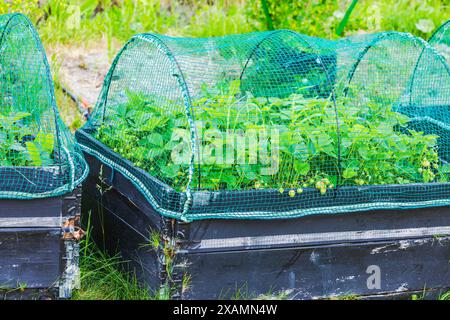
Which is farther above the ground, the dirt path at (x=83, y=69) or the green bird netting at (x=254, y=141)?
the green bird netting at (x=254, y=141)

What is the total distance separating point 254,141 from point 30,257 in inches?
41.9

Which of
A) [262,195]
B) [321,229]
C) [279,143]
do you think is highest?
[279,143]

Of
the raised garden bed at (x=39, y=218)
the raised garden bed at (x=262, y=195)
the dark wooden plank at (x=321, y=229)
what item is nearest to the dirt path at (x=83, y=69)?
the raised garden bed at (x=262, y=195)

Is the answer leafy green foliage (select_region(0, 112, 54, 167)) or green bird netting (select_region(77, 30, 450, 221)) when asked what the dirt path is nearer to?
green bird netting (select_region(77, 30, 450, 221))

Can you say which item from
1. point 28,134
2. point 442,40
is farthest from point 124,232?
point 442,40

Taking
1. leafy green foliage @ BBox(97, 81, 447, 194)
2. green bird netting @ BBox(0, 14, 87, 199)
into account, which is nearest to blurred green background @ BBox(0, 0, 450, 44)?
green bird netting @ BBox(0, 14, 87, 199)

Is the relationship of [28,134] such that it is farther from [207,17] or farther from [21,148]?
[207,17]

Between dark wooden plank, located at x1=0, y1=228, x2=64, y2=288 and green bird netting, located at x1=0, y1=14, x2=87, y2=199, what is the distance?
0.17 meters

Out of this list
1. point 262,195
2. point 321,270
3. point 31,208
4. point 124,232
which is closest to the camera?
point 31,208

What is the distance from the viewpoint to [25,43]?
397 cm

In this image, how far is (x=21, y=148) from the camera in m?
3.27

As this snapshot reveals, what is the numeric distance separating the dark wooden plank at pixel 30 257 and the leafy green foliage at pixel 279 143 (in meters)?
Answer: 0.57

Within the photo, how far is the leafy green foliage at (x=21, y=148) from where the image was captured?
3.22 meters

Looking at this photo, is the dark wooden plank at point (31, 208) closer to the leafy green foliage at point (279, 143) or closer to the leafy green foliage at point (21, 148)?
the leafy green foliage at point (21, 148)
